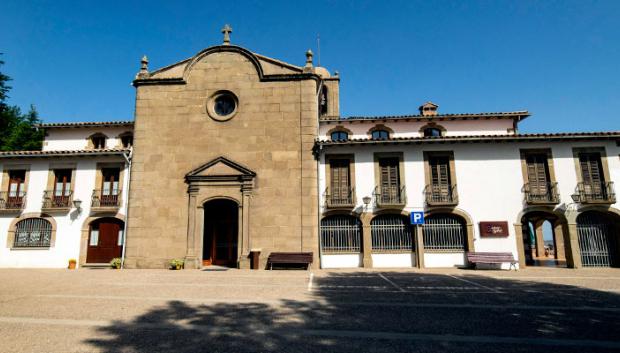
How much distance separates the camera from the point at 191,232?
18297mm

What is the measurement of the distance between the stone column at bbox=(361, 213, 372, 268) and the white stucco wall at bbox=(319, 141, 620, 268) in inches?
22.0

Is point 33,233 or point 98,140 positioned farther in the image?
point 98,140

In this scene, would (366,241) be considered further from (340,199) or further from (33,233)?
(33,233)

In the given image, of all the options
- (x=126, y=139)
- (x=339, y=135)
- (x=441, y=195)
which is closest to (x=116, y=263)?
(x=126, y=139)

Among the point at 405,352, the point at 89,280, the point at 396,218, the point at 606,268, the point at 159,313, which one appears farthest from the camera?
the point at 396,218

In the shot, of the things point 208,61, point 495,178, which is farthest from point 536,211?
point 208,61

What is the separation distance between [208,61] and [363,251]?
46.7 feet

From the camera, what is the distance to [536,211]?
18.4 metres

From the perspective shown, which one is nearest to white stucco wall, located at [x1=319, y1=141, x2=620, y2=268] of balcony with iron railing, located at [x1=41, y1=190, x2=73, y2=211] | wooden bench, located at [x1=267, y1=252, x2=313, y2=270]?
wooden bench, located at [x1=267, y1=252, x2=313, y2=270]

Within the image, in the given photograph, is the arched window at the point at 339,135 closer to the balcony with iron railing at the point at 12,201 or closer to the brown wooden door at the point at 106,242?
the brown wooden door at the point at 106,242

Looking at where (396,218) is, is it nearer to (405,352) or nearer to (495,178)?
(495,178)

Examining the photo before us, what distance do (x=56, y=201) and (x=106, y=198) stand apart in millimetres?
3007

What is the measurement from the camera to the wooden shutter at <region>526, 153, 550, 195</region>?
1853 centimetres

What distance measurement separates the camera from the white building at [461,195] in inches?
719
